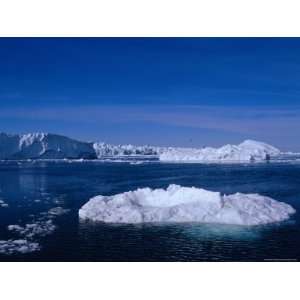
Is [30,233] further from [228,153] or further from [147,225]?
[228,153]

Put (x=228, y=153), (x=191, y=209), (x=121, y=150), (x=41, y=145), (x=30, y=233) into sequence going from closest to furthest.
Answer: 1. (x=30, y=233)
2. (x=191, y=209)
3. (x=228, y=153)
4. (x=41, y=145)
5. (x=121, y=150)

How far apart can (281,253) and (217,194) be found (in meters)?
2.48

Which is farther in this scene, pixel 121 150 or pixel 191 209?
pixel 121 150

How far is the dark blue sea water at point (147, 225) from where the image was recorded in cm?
943

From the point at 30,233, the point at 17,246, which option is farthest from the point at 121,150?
the point at 17,246

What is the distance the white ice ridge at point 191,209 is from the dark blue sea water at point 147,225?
30 cm

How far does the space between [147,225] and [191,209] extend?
51.8 inches

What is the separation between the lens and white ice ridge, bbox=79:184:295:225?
1098cm

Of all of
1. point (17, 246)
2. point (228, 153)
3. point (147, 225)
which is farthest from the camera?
point (228, 153)

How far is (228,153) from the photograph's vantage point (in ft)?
43.1

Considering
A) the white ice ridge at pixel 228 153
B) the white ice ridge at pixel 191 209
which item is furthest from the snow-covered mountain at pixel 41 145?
the white ice ridge at pixel 228 153
